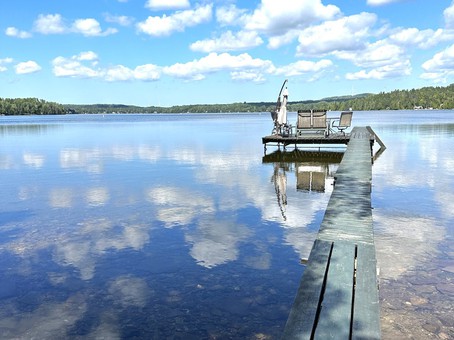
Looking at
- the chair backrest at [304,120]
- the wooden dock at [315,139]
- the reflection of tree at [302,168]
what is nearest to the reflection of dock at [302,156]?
the reflection of tree at [302,168]

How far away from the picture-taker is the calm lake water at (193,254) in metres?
5.43

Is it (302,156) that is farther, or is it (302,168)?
(302,156)

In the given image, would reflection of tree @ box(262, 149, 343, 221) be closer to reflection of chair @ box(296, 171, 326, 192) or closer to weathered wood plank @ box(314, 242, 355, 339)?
reflection of chair @ box(296, 171, 326, 192)

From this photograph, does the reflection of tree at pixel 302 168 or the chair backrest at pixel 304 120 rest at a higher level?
the chair backrest at pixel 304 120

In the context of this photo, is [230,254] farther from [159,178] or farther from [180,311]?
[159,178]

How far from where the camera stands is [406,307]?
5633mm

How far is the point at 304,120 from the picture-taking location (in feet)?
80.4

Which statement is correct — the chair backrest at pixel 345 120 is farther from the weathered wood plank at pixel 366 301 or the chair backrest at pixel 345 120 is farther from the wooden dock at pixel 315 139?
the weathered wood plank at pixel 366 301

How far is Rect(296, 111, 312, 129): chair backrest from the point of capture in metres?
24.3

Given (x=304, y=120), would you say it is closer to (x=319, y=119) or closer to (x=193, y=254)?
(x=319, y=119)

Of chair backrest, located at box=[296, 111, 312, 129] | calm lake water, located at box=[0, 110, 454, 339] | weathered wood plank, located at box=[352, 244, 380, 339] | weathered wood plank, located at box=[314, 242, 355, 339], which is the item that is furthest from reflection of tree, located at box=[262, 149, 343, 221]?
Result: weathered wood plank, located at box=[352, 244, 380, 339]

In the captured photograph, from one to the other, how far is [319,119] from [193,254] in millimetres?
18258

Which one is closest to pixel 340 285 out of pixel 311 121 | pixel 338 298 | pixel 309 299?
pixel 338 298

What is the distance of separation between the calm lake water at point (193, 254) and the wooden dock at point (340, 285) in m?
0.81
